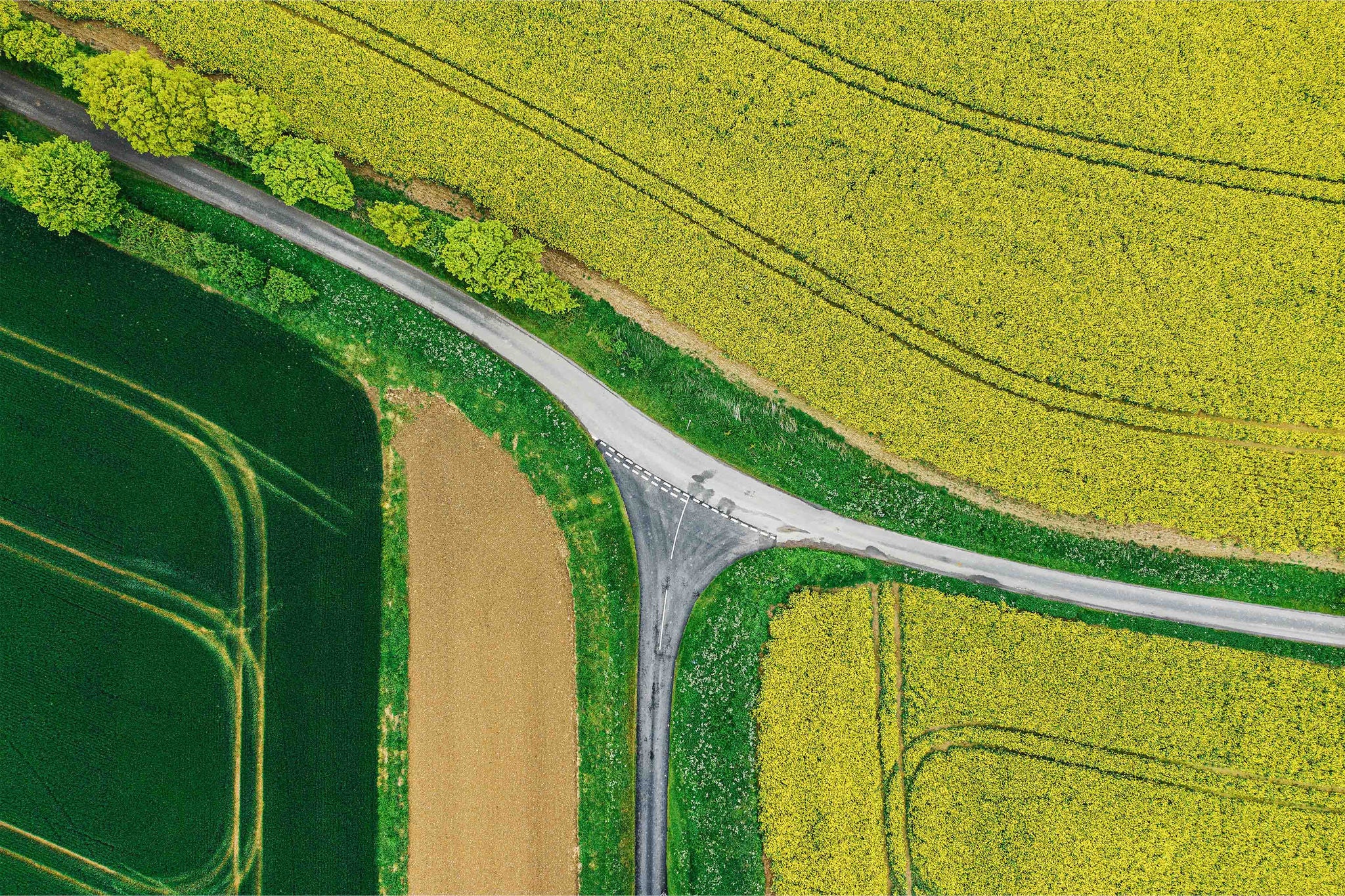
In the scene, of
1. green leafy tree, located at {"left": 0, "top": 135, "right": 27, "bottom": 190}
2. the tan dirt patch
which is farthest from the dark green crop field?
green leafy tree, located at {"left": 0, "top": 135, "right": 27, "bottom": 190}

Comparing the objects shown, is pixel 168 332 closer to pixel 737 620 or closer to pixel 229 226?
pixel 229 226

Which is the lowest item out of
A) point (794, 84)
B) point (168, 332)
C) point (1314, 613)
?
point (1314, 613)

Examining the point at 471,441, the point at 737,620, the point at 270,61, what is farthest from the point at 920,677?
the point at 270,61

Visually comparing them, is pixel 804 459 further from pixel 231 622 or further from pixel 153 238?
pixel 153 238

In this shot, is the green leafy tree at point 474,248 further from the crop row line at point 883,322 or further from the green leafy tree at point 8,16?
the green leafy tree at point 8,16

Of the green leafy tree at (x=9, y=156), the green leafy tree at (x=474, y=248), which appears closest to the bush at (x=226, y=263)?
the green leafy tree at (x=9, y=156)
